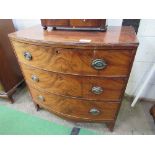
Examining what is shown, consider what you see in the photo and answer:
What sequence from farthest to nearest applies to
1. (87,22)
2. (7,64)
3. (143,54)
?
(7,64) → (143,54) → (87,22)

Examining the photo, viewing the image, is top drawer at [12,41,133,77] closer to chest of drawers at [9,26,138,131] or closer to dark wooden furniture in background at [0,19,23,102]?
chest of drawers at [9,26,138,131]

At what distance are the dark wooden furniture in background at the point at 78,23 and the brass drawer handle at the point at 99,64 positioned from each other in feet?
0.97

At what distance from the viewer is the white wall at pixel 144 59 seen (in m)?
1.28

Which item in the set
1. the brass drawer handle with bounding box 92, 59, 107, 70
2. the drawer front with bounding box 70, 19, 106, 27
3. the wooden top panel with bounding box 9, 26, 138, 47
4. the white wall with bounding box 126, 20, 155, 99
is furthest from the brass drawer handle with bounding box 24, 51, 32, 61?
the white wall with bounding box 126, 20, 155, 99

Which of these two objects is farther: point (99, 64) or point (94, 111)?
point (94, 111)

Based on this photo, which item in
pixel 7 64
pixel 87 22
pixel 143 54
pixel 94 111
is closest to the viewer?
pixel 87 22

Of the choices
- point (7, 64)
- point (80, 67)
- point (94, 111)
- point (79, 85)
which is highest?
point (80, 67)

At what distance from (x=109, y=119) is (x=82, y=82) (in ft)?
1.53

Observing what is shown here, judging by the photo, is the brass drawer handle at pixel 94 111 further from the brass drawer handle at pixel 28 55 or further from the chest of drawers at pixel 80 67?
the brass drawer handle at pixel 28 55

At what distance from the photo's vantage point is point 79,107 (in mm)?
1214

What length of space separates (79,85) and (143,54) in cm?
77

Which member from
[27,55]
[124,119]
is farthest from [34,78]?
[124,119]

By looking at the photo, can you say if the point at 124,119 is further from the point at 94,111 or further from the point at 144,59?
the point at 144,59

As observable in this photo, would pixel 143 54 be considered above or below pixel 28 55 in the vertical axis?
below
